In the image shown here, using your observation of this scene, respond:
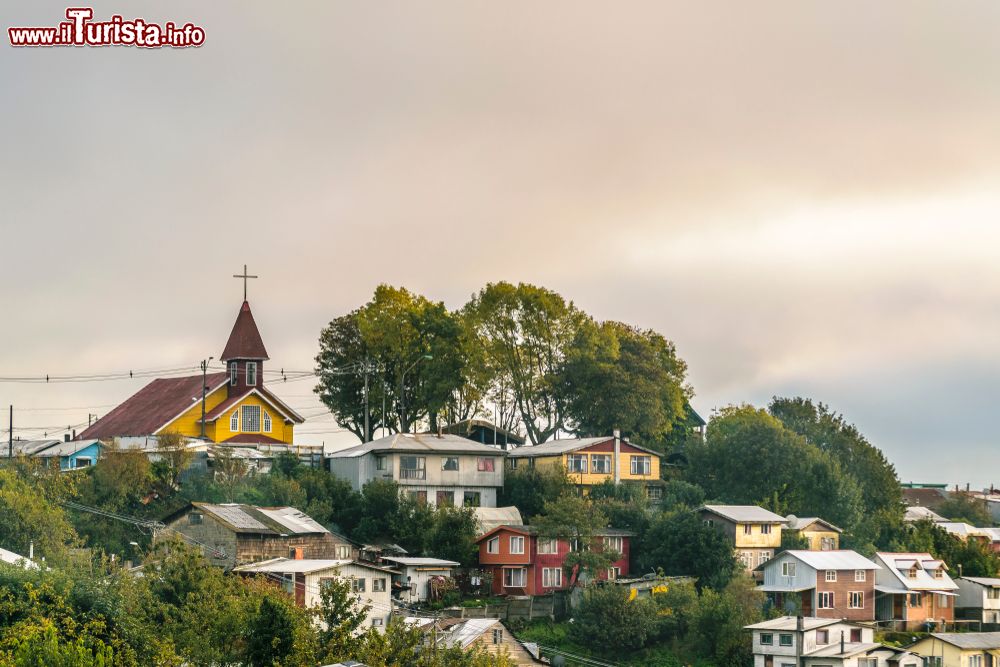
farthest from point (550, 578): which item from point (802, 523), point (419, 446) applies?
point (802, 523)

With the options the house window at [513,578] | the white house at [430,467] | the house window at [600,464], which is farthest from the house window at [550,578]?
the house window at [600,464]

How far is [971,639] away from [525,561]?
20.8 m

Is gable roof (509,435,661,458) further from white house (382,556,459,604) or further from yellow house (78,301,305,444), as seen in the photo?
white house (382,556,459,604)

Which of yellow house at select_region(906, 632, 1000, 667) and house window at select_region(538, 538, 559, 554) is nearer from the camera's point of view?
yellow house at select_region(906, 632, 1000, 667)

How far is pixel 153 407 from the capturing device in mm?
83312

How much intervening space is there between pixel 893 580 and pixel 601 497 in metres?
15.0

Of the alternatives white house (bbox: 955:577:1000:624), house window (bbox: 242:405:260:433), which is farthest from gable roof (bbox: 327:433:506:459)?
white house (bbox: 955:577:1000:624)

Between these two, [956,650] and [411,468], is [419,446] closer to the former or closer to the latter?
[411,468]

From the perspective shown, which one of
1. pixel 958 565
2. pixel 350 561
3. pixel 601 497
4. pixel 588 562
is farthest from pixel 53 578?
pixel 958 565

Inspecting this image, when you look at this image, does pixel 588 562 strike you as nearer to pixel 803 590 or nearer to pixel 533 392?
pixel 803 590

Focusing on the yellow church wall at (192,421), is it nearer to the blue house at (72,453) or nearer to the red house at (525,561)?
the blue house at (72,453)

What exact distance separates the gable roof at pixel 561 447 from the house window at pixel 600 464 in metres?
0.75

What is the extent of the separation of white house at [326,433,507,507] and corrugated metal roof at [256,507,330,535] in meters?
7.43

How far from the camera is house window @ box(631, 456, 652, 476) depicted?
8175cm
